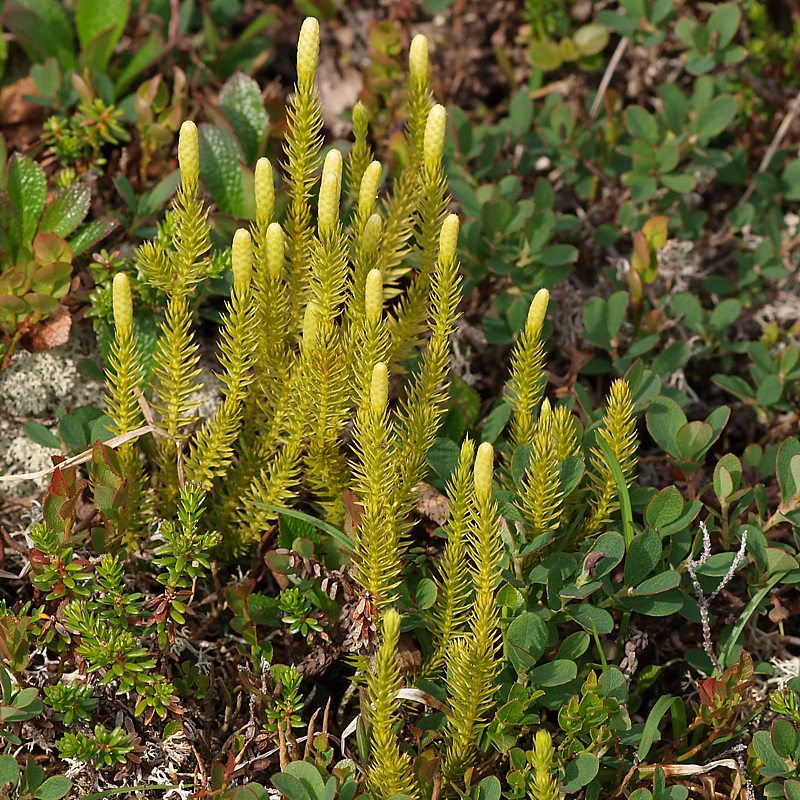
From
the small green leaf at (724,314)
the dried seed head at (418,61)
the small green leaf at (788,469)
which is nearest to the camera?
the dried seed head at (418,61)

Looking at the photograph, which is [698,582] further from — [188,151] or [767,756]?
[188,151]

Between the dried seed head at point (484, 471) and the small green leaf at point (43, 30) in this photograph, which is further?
the small green leaf at point (43, 30)

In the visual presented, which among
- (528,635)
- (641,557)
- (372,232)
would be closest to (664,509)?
(641,557)

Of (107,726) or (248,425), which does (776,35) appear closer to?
(248,425)

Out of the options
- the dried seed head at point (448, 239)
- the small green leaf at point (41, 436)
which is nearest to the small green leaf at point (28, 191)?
the small green leaf at point (41, 436)

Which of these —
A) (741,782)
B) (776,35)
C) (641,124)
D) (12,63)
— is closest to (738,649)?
(741,782)

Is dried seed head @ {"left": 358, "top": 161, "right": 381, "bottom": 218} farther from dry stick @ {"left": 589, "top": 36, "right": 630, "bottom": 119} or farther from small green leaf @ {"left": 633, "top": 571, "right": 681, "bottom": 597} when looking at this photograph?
dry stick @ {"left": 589, "top": 36, "right": 630, "bottom": 119}

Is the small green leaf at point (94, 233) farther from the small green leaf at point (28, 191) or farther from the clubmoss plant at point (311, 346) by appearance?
the clubmoss plant at point (311, 346)
